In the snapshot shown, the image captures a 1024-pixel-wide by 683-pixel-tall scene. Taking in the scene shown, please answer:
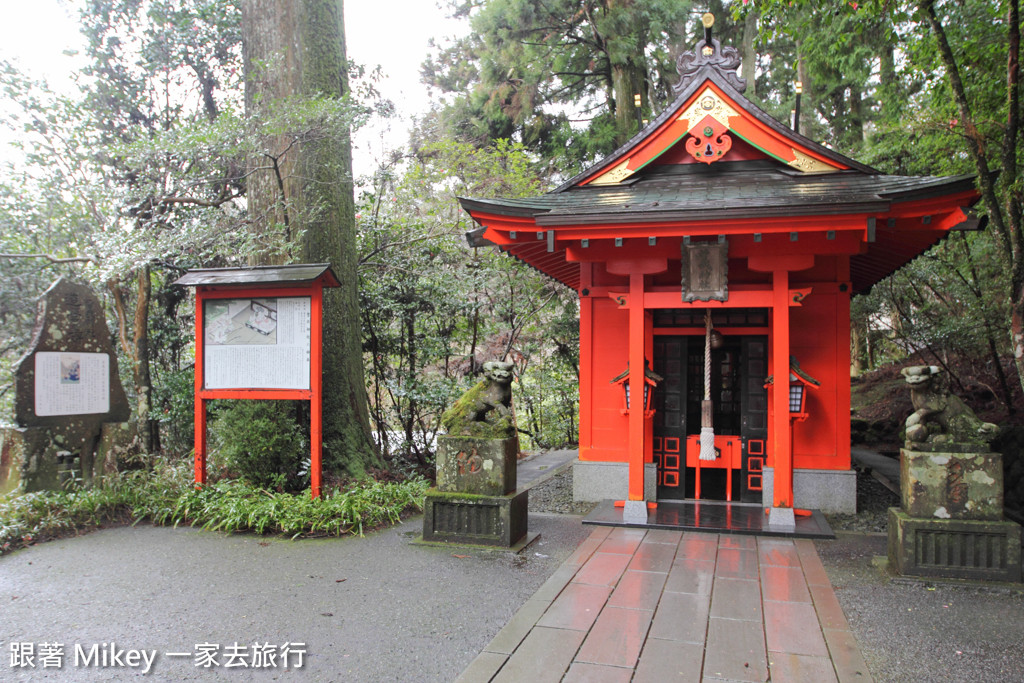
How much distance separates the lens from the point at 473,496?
5285 mm

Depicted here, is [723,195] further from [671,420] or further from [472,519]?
[472,519]

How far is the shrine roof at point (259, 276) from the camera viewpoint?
5941 millimetres

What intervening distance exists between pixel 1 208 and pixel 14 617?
5.18 metres

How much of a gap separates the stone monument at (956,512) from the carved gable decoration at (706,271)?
2051 mm

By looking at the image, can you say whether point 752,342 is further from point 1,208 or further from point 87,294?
point 1,208

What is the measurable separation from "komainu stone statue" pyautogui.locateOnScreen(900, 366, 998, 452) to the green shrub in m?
5.73

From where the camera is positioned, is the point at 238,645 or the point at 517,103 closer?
the point at 238,645

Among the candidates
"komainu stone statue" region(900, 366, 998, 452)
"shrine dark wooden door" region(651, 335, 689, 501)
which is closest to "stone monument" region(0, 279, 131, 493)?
"shrine dark wooden door" region(651, 335, 689, 501)

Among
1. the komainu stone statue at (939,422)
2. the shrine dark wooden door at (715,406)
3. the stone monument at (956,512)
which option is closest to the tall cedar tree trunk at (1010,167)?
the komainu stone statue at (939,422)

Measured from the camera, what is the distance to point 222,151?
6.66m

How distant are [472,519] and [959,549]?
372 cm

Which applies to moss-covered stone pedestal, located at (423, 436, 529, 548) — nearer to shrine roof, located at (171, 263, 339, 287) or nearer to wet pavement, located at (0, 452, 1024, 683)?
wet pavement, located at (0, 452, 1024, 683)

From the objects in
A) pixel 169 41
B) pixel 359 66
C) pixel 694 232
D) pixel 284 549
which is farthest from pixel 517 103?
pixel 284 549

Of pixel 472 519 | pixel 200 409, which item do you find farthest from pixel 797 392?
pixel 200 409
